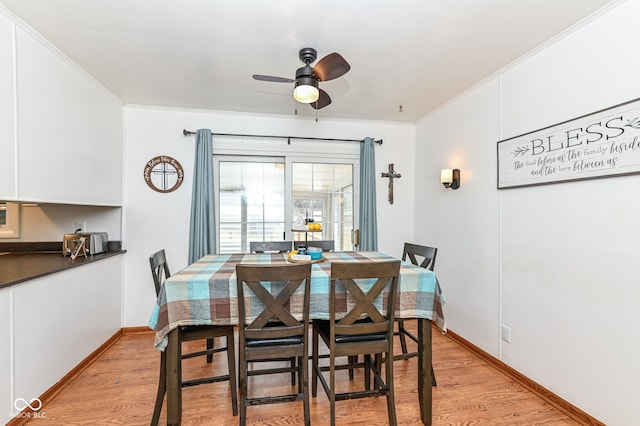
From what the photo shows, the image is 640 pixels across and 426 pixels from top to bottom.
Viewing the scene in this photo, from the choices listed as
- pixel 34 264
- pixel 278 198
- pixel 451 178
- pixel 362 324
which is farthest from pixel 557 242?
pixel 34 264

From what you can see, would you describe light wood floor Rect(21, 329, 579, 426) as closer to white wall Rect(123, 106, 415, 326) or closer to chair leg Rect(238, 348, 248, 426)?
chair leg Rect(238, 348, 248, 426)

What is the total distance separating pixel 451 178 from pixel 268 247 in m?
2.11

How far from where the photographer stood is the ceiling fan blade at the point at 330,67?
1.90 metres

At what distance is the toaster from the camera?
9.27 ft

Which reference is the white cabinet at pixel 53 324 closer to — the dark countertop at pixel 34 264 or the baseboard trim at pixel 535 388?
the dark countertop at pixel 34 264

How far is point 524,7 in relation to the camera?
5.92 feet

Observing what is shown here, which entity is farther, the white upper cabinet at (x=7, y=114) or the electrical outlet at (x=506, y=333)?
the electrical outlet at (x=506, y=333)

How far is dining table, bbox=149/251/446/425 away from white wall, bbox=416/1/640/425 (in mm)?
940

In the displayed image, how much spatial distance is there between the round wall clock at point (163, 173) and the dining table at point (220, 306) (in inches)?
71.1

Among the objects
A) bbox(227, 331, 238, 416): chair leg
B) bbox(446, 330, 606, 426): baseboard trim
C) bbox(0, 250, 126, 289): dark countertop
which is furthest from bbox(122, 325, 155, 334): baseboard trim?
bbox(446, 330, 606, 426): baseboard trim

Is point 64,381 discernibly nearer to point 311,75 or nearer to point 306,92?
point 306,92

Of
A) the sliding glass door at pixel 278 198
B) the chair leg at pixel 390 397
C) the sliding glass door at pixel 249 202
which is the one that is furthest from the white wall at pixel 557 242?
the sliding glass door at pixel 249 202

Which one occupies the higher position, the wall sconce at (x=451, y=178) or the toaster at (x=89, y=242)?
the wall sconce at (x=451, y=178)

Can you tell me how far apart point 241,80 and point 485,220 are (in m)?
2.70
